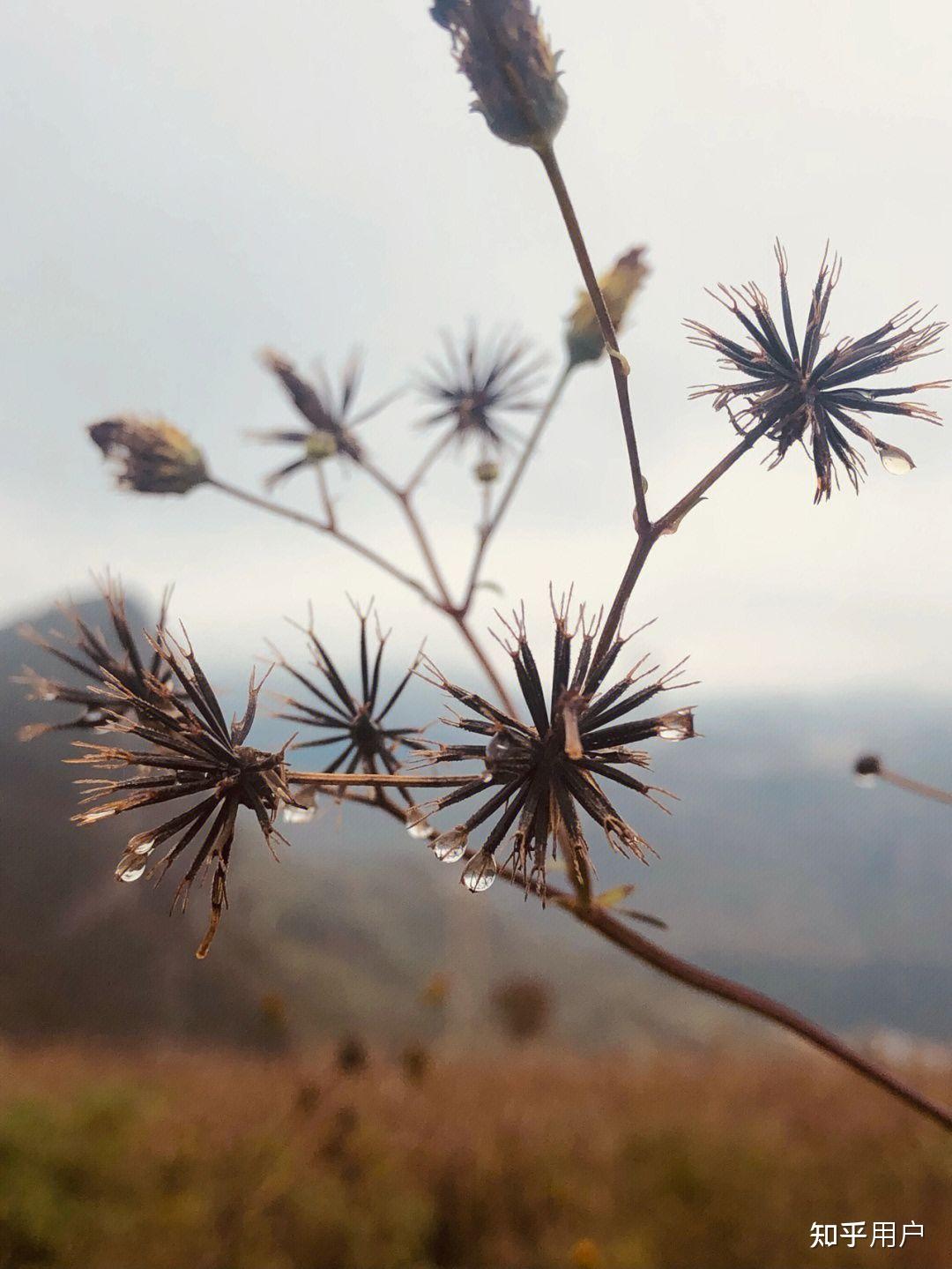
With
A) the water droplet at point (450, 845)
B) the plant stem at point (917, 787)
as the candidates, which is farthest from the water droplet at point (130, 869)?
the plant stem at point (917, 787)

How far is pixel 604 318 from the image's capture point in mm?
732

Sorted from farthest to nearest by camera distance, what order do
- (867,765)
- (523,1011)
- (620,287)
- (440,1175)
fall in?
(523,1011), (440,1175), (867,765), (620,287)

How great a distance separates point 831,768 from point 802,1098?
140620mm

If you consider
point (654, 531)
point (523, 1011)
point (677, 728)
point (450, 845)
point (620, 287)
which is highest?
point (620, 287)

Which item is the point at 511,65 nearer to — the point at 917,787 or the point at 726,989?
the point at 726,989

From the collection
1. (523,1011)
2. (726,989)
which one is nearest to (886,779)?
(726,989)

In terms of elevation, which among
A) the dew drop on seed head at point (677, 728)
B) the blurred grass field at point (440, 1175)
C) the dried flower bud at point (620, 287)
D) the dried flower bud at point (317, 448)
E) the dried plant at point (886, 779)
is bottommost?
the blurred grass field at point (440, 1175)

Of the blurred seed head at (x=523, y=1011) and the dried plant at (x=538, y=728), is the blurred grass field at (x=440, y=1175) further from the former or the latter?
the blurred seed head at (x=523, y=1011)

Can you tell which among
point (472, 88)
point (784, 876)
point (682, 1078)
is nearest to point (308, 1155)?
point (682, 1078)

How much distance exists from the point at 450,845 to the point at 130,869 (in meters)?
0.34

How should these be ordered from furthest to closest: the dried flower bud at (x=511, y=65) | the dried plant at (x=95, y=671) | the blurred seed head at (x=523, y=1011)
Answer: the blurred seed head at (x=523, y=1011)
the dried plant at (x=95, y=671)
the dried flower bud at (x=511, y=65)

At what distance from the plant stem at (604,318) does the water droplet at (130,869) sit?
2.06 feet

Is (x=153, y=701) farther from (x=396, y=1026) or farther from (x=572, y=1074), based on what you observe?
(x=396, y=1026)

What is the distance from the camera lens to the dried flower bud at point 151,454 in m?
1.45
